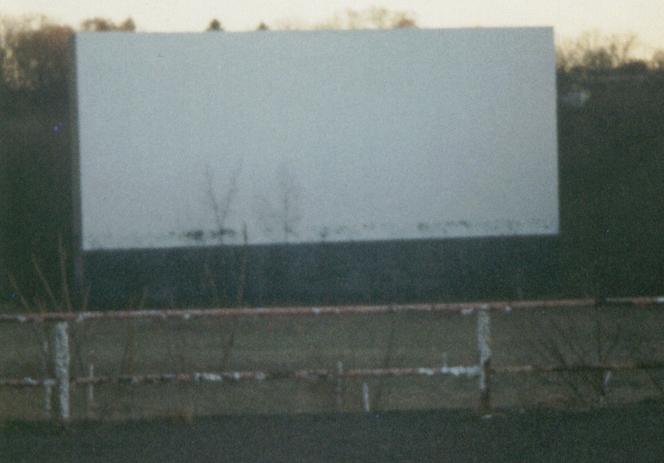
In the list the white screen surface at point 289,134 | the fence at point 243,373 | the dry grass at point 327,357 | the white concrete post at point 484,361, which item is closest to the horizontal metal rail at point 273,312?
the fence at point 243,373

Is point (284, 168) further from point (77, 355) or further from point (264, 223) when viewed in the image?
point (77, 355)

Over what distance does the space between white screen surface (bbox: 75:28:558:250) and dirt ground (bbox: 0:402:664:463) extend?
2538 centimetres

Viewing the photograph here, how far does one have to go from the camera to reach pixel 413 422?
970 cm

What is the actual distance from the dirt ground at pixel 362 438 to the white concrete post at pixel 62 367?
0.17 m

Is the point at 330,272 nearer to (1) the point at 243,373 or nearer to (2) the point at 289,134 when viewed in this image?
(2) the point at 289,134

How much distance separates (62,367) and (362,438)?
2.57m

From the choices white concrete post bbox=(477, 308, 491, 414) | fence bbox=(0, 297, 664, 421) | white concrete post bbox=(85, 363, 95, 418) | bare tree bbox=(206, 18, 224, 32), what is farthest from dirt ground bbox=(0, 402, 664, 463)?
bare tree bbox=(206, 18, 224, 32)

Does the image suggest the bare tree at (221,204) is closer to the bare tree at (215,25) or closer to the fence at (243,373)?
the bare tree at (215,25)

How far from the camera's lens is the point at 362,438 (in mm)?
9125

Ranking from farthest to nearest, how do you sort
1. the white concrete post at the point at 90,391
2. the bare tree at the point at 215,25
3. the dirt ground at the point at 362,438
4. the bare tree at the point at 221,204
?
the bare tree at the point at 215,25
the bare tree at the point at 221,204
the white concrete post at the point at 90,391
the dirt ground at the point at 362,438

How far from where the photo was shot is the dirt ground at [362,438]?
336 inches

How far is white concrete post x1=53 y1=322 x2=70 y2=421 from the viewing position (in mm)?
9727

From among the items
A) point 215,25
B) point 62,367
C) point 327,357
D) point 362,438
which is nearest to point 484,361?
point 362,438

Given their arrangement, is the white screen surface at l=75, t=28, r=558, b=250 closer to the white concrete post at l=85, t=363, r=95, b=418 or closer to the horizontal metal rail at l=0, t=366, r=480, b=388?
the white concrete post at l=85, t=363, r=95, b=418
